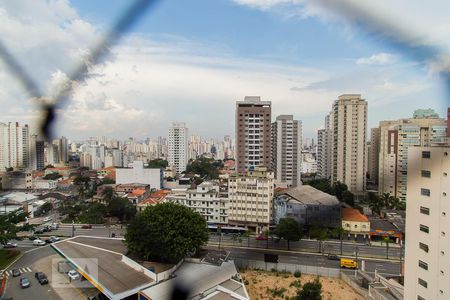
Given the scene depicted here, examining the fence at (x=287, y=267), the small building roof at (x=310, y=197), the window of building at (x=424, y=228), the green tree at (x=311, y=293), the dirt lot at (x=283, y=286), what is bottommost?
the dirt lot at (x=283, y=286)

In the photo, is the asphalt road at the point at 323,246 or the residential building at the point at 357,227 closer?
the asphalt road at the point at 323,246

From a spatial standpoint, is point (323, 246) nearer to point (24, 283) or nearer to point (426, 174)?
point (426, 174)

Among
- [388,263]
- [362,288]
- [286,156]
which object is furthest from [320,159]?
[362,288]

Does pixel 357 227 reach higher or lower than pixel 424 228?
lower

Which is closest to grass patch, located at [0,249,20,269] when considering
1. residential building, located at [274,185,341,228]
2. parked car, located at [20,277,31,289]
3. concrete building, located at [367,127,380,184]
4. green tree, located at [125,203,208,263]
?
parked car, located at [20,277,31,289]

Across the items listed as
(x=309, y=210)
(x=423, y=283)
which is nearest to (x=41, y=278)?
(x=423, y=283)

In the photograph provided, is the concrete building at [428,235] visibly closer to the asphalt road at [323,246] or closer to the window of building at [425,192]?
the window of building at [425,192]

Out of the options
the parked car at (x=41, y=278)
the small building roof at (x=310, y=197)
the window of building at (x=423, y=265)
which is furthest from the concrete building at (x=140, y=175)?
the window of building at (x=423, y=265)
